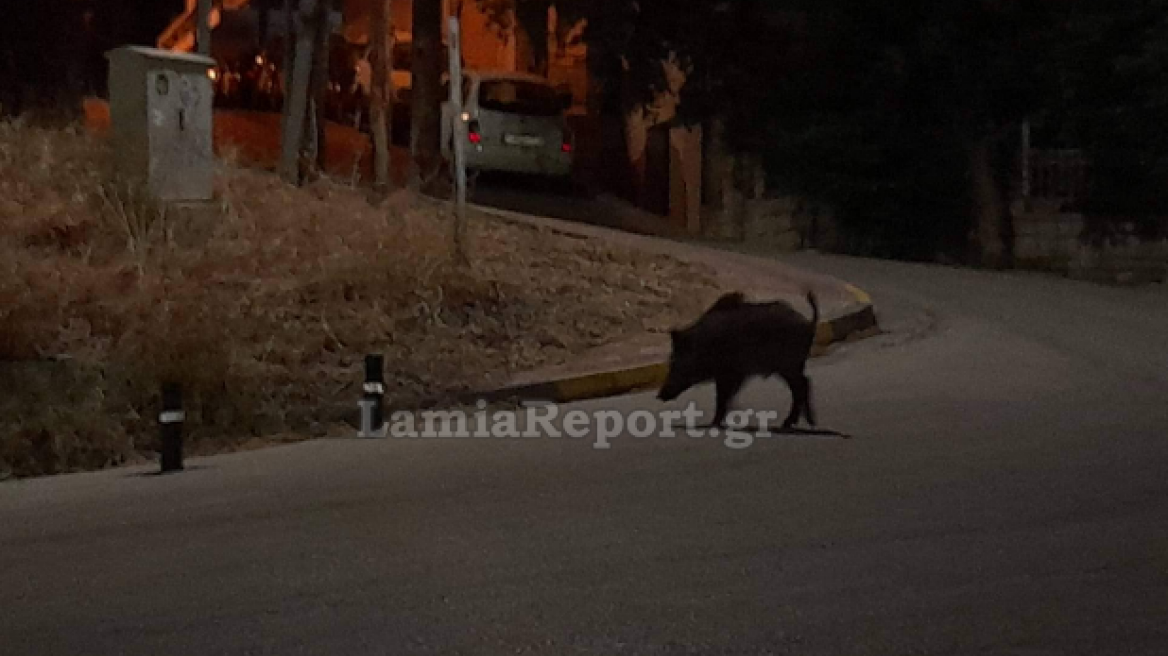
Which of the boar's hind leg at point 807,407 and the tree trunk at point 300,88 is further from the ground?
the tree trunk at point 300,88

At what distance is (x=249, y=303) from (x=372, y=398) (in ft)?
7.70

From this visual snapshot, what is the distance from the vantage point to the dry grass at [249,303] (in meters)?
Result: 9.10

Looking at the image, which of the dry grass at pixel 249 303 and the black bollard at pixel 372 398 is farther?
the dry grass at pixel 249 303

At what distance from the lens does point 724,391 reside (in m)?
8.86

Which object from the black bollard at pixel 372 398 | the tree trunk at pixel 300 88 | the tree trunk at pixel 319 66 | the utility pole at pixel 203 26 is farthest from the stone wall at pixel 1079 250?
the black bollard at pixel 372 398

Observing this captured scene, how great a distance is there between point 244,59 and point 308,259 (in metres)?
20.4

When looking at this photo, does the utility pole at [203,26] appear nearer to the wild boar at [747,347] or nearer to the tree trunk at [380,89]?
the tree trunk at [380,89]

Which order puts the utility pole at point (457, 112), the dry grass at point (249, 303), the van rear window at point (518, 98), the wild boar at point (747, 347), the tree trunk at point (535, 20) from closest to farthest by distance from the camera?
1. the wild boar at point (747, 347)
2. the dry grass at point (249, 303)
3. the utility pole at point (457, 112)
4. the van rear window at point (518, 98)
5. the tree trunk at point (535, 20)

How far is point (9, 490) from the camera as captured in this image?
7.82 m

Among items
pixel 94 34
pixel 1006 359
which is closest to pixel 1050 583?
pixel 1006 359

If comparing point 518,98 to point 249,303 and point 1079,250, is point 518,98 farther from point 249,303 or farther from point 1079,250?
point 249,303

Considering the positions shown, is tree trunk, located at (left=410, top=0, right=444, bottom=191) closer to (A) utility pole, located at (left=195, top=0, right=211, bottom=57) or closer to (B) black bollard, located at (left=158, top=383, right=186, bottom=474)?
(A) utility pole, located at (left=195, top=0, right=211, bottom=57)

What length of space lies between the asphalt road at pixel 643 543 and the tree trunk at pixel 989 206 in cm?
1028

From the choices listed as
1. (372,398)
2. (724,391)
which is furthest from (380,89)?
(724,391)
